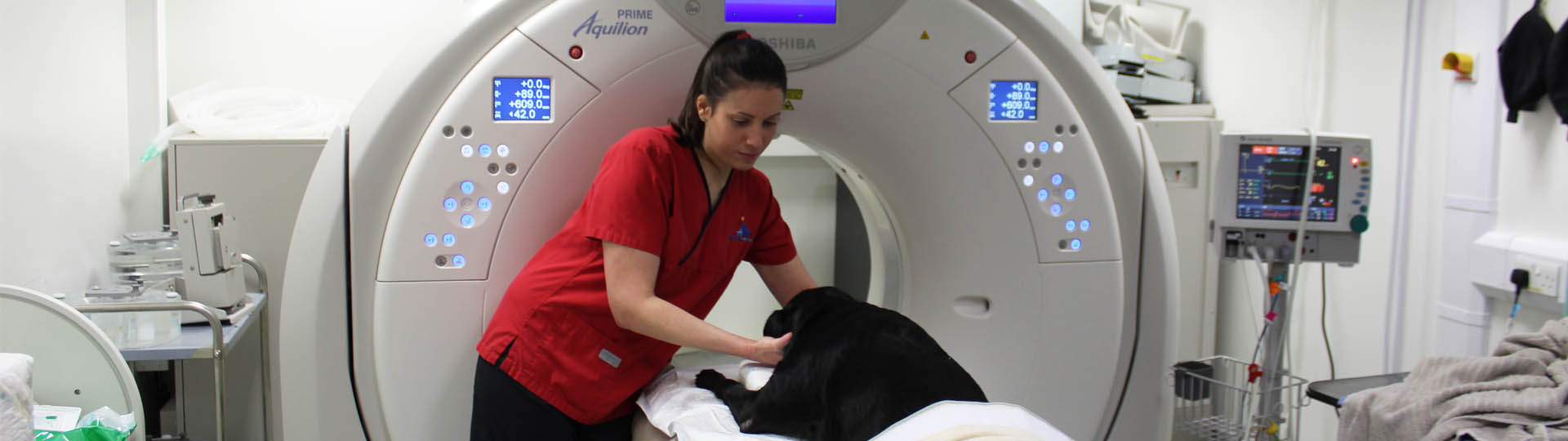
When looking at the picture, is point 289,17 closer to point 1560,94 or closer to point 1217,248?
point 1217,248

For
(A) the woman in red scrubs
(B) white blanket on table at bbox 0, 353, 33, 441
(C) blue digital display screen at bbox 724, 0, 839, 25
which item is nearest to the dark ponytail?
(A) the woman in red scrubs

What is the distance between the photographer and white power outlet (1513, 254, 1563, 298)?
6.86ft

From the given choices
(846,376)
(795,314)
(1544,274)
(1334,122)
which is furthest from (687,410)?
(1334,122)

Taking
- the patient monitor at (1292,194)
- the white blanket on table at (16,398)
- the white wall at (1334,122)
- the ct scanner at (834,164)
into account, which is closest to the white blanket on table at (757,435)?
the ct scanner at (834,164)

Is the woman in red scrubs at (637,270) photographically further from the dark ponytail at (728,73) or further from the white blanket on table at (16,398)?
the white blanket on table at (16,398)

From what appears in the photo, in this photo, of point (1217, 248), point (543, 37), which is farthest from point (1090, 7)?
point (543, 37)

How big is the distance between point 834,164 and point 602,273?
589 millimetres

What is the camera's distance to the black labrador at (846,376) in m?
1.26

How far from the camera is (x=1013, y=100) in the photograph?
180cm

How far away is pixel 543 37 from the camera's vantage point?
162 cm

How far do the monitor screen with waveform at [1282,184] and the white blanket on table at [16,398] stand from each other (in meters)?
2.16

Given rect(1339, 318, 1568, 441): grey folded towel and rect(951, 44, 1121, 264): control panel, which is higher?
rect(951, 44, 1121, 264): control panel

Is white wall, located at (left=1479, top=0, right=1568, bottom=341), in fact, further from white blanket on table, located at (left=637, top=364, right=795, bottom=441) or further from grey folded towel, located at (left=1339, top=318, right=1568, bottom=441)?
white blanket on table, located at (left=637, top=364, right=795, bottom=441)

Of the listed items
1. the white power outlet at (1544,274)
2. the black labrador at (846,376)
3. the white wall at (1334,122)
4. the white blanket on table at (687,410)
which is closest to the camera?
the black labrador at (846,376)
